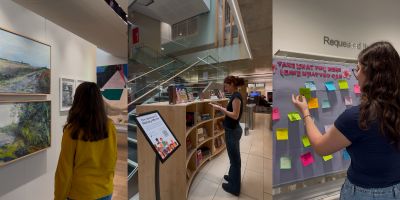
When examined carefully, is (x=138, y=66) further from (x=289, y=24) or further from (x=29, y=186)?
(x=29, y=186)

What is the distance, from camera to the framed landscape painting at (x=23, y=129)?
2112 millimetres

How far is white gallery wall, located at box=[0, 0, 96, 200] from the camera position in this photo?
224 centimetres

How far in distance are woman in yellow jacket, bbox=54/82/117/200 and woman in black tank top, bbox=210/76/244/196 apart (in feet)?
3.83

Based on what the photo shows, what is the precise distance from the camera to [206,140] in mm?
2729

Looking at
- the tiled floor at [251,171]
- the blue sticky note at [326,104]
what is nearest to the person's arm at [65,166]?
the tiled floor at [251,171]

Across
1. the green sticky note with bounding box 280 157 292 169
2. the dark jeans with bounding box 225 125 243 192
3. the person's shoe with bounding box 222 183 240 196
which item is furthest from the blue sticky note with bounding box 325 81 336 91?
the person's shoe with bounding box 222 183 240 196

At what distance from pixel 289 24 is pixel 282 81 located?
620 millimetres

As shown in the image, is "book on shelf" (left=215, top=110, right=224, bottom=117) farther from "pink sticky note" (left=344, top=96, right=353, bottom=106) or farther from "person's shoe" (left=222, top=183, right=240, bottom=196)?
"pink sticky note" (left=344, top=96, right=353, bottom=106)

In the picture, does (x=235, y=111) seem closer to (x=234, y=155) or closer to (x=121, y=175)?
(x=234, y=155)

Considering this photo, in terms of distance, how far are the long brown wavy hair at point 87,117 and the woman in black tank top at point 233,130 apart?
119cm

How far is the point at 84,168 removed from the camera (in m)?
1.56

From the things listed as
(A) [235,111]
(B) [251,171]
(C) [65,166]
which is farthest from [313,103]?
(C) [65,166]

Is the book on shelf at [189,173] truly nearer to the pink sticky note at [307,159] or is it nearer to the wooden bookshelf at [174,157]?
the wooden bookshelf at [174,157]

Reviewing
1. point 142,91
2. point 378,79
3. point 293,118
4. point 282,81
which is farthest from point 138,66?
point 378,79
